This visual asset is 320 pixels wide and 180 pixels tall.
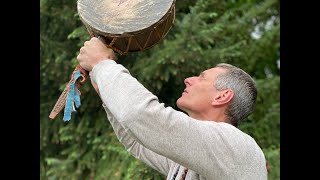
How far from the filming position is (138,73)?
465 cm

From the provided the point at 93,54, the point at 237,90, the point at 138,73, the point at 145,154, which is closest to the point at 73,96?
the point at 93,54

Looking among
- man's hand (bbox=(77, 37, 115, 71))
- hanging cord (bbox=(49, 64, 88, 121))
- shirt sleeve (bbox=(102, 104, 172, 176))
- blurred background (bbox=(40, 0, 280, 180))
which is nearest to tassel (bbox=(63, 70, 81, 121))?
hanging cord (bbox=(49, 64, 88, 121))

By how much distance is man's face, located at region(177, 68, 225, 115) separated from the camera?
75.4 inches

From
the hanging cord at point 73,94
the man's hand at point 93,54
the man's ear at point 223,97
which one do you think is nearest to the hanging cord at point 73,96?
the hanging cord at point 73,94

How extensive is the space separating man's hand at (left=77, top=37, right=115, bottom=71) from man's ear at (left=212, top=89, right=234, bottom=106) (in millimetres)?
369

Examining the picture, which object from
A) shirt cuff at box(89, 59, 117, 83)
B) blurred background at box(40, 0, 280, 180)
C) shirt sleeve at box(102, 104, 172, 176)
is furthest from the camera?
blurred background at box(40, 0, 280, 180)

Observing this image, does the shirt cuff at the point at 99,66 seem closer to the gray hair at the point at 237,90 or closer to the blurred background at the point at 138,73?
the gray hair at the point at 237,90

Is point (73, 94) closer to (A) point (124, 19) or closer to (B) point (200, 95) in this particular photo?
(A) point (124, 19)

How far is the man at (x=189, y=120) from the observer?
1617 mm

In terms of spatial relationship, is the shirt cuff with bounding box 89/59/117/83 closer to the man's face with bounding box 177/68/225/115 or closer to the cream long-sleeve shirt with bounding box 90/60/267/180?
the cream long-sleeve shirt with bounding box 90/60/267/180

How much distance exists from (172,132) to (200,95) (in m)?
0.33

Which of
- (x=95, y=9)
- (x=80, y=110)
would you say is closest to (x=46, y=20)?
(x=80, y=110)
